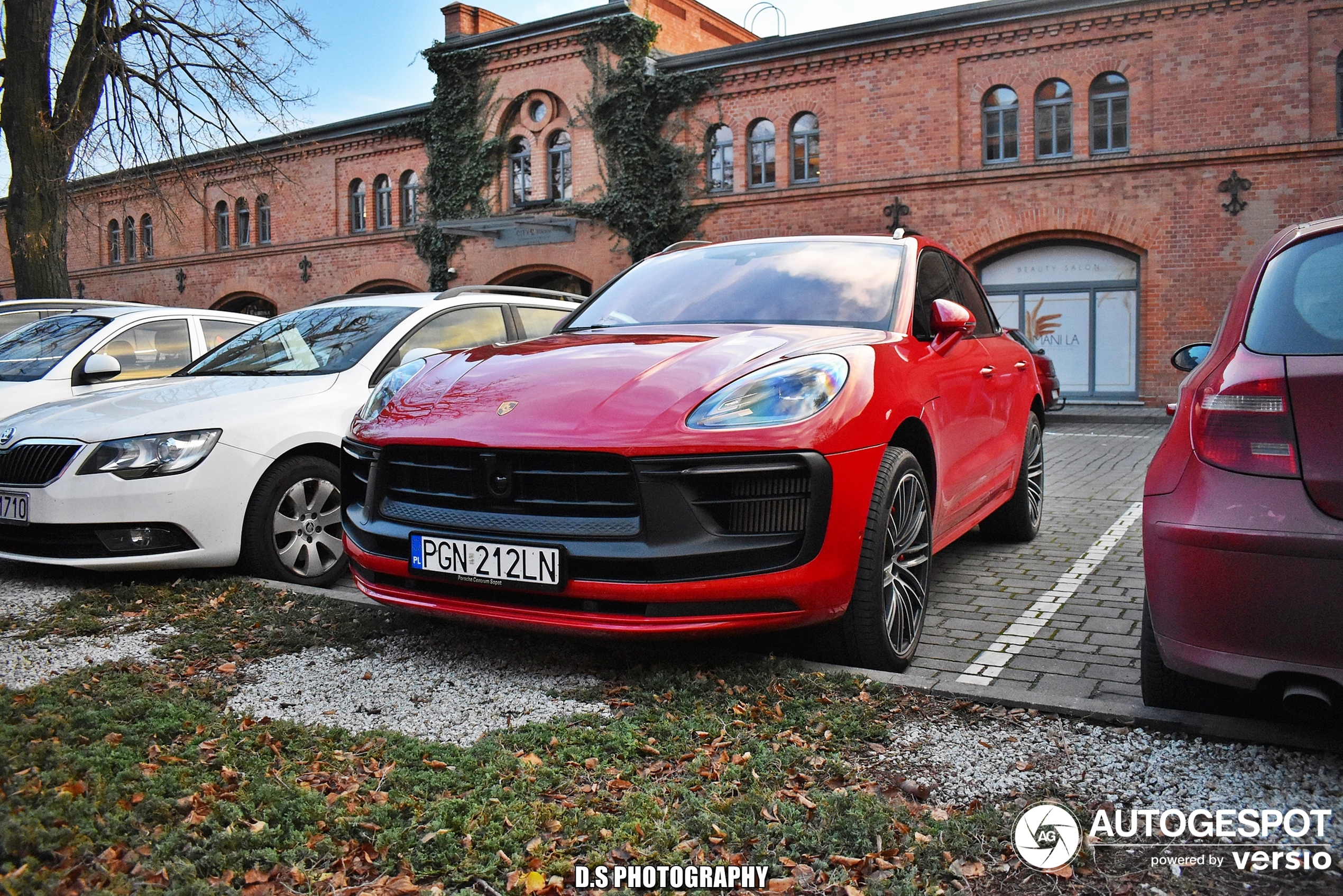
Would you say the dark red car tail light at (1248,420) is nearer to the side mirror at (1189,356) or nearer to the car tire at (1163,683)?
the car tire at (1163,683)

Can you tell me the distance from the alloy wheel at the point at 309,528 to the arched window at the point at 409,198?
24.4 metres

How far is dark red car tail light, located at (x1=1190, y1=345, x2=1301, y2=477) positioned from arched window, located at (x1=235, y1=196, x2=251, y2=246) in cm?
3350

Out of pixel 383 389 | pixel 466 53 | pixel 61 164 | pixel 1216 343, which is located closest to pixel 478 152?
pixel 466 53

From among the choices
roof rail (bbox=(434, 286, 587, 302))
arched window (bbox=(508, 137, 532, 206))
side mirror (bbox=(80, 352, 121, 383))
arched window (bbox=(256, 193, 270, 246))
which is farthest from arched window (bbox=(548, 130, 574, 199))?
side mirror (bbox=(80, 352, 121, 383))

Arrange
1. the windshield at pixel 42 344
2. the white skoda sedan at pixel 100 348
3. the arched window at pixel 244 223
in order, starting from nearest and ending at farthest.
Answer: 1. the white skoda sedan at pixel 100 348
2. the windshield at pixel 42 344
3. the arched window at pixel 244 223

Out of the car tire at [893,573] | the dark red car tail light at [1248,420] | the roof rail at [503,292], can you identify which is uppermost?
the roof rail at [503,292]

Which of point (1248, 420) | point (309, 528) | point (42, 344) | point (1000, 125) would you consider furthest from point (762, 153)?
point (1248, 420)

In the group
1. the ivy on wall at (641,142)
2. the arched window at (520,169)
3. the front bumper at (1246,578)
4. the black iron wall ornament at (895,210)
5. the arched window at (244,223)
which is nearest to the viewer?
the front bumper at (1246,578)

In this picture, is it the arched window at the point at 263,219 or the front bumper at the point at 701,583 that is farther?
the arched window at the point at 263,219

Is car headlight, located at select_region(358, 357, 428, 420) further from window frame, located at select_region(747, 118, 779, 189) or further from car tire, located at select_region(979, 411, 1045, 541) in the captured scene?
window frame, located at select_region(747, 118, 779, 189)

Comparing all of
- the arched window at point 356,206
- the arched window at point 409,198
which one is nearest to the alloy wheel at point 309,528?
the arched window at point 409,198

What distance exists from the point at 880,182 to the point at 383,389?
747 inches

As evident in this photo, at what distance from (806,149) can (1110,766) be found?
70.2ft

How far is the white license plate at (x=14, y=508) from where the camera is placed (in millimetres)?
4988
